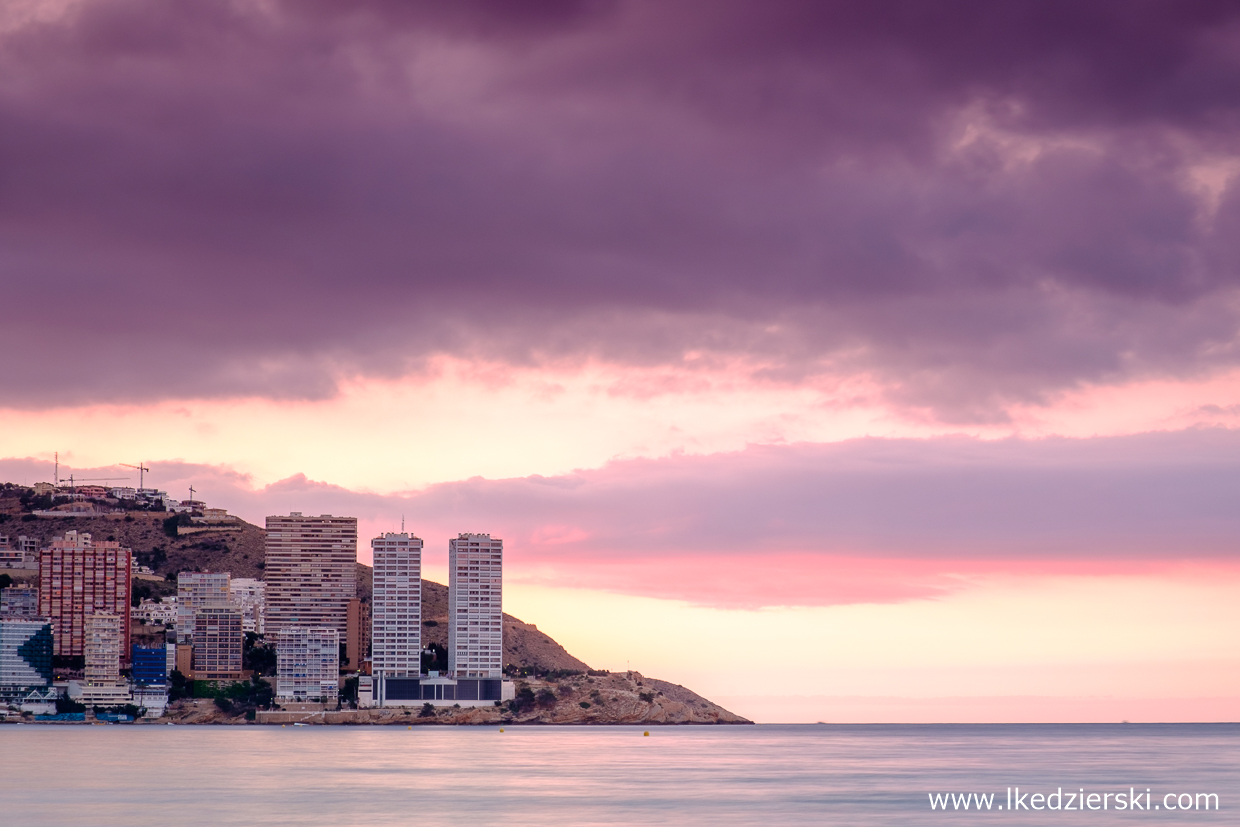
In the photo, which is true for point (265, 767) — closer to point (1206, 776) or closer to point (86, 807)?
point (86, 807)

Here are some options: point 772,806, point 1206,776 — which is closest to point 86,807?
point 772,806

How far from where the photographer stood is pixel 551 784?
115 m

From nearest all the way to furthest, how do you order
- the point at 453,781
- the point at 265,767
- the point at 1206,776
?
1. the point at 453,781
2. the point at 1206,776
3. the point at 265,767

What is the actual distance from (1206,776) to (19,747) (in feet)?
440

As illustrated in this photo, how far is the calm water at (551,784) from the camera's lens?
286 feet

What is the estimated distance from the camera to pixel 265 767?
137000 mm

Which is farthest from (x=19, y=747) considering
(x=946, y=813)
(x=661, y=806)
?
(x=946, y=813)

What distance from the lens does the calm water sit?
87.2 meters

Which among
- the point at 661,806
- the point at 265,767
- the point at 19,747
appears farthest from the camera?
the point at 19,747

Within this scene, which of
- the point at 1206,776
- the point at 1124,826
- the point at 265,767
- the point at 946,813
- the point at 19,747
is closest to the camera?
the point at 1124,826

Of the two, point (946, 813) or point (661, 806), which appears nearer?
point (946, 813)

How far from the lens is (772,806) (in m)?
95.8

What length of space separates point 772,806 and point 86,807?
42129 mm

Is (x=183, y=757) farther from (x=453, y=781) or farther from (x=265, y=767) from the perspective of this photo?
(x=453, y=781)
